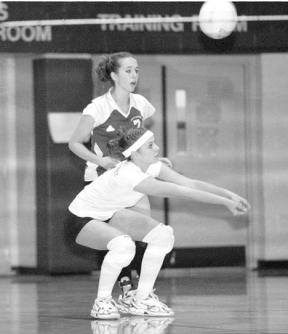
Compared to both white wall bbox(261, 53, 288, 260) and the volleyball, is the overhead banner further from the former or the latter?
white wall bbox(261, 53, 288, 260)

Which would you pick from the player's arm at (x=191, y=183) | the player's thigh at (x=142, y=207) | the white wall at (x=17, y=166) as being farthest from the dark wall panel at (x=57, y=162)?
the player's arm at (x=191, y=183)

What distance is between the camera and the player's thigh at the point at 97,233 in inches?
280

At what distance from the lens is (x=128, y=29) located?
11.3 meters

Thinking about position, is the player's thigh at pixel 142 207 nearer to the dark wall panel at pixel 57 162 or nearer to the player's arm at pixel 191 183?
the player's arm at pixel 191 183

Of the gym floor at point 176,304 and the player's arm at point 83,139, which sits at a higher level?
the player's arm at point 83,139

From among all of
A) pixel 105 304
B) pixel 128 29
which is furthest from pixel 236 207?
pixel 128 29

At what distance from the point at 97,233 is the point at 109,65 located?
1.37 meters

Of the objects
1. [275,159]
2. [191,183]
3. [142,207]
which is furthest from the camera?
[275,159]

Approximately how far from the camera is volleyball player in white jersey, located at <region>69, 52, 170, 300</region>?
7852 mm

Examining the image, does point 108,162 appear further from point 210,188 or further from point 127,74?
point 210,188

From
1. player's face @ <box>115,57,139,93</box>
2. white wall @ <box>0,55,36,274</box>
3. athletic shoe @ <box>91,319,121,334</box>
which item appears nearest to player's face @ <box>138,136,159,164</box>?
player's face @ <box>115,57,139,93</box>

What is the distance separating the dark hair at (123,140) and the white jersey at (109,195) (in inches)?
4.1

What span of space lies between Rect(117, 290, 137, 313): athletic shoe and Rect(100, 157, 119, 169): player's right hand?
87cm

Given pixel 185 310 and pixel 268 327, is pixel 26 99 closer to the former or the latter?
pixel 185 310
